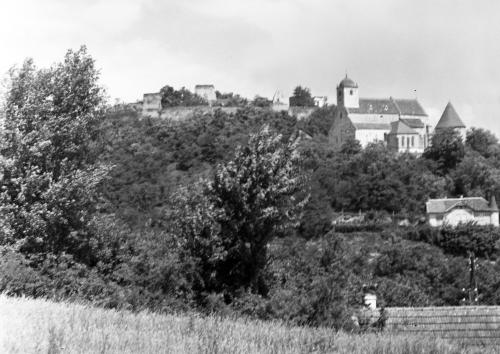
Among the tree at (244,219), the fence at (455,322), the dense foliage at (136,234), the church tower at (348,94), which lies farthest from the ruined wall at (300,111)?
the fence at (455,322)

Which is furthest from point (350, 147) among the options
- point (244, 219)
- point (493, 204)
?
point (244, 219)

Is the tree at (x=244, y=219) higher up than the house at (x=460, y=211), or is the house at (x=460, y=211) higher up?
the house at (x=460, y=211)

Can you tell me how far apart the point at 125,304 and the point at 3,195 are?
17.6 ft

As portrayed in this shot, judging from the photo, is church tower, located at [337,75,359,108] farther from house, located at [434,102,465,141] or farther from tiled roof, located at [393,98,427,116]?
house, located at [434,102,465,141]

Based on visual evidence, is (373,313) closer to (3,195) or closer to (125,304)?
(125,304)

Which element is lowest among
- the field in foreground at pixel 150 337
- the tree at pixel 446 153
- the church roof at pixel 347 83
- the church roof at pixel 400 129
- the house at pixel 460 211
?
the field in foreground at pixel 150 337

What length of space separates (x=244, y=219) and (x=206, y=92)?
96.7 meters

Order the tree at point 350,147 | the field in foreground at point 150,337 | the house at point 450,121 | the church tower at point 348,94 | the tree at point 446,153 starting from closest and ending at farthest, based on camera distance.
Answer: the field in foreground at point 150,337, the tree at point 446,153, the tree at point 350,147, the house at point 450,121, the church tower at point 348,94

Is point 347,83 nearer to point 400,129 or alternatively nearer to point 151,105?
point 400,129

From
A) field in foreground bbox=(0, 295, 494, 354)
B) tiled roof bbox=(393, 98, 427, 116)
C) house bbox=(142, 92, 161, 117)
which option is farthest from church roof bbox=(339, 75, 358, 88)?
field in foreground bbox=(0, 295, 494, 354)

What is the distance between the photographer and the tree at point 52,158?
57.4 ft

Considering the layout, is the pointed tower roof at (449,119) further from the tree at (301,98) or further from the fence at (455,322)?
the fence at (455,322)

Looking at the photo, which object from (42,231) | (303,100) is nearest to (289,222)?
(42,231)

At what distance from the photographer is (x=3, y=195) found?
682 inches
